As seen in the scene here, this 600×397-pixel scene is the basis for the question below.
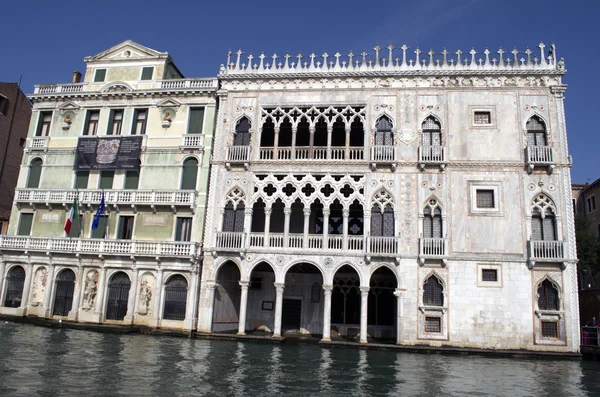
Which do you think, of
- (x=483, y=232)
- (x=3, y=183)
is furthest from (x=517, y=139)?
(x=3, y=183)

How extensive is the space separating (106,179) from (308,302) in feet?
47.8

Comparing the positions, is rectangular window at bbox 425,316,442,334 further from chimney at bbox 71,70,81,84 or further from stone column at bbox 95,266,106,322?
chimney at bbox 71,70,81,84

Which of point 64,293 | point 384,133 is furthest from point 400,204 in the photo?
point 64,293

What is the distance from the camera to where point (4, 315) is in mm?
29406

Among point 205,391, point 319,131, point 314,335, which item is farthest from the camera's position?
point 319,131

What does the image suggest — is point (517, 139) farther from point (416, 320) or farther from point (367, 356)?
point (367, 356)

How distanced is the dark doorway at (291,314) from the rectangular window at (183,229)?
7.11m

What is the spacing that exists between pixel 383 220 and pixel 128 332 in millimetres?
15012

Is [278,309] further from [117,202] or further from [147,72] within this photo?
[147,72]

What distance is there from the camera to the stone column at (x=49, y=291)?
96.2ft

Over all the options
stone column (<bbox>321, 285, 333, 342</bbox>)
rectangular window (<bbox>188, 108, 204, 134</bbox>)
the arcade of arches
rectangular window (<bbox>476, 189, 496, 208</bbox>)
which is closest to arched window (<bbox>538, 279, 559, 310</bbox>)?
rectangular window (<bbox>476, 189, 496, 208</bbox>)

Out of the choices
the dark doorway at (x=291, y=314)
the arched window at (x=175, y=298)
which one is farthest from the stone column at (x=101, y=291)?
the dark doorway at (x=291, y=314)

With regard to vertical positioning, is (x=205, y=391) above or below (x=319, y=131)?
below

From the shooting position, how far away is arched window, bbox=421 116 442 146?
2736cm
